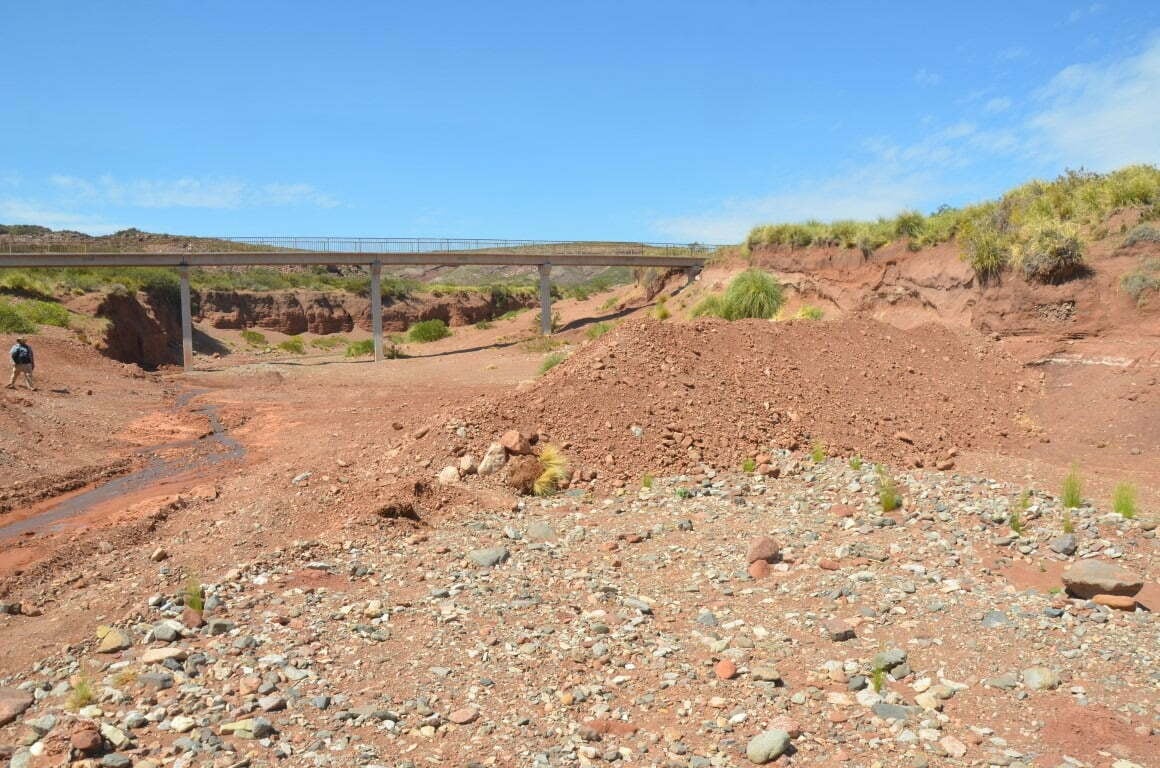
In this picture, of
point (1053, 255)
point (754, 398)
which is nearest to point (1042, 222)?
point (1053, 255)

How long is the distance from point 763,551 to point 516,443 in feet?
12.3

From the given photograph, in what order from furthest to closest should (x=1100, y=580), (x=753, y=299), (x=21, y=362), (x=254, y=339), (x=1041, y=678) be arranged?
(x=254, y=339), (x=753, y=299), (x=21, y=362), (x=1100, y=580), (x=1041, y=678)

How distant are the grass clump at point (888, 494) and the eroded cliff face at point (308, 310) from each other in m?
37.0

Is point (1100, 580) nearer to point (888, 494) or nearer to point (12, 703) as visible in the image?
point (888, 494)

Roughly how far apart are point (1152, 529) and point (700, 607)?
4.31 metres

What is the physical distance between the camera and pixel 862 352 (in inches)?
549

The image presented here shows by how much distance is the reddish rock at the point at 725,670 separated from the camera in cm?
507

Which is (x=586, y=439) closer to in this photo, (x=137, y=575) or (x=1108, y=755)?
(x=137, y=575)

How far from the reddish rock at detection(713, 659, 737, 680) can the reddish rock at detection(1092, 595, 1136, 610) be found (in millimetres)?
2857

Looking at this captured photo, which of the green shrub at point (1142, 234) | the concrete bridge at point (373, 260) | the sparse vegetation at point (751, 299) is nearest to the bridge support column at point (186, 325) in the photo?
the concrete bridge at point (373, 260)

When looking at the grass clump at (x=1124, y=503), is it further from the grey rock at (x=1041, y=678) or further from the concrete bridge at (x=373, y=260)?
the concrete bridge at (x=373, y=260)

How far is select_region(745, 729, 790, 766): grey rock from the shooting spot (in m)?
4.24

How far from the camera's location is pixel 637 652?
5.47 m

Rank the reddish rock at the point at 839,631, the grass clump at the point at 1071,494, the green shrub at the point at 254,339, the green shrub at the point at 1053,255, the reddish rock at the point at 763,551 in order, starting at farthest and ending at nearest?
the green shrub at the point at 254,339
the green shrub at the point at 1053,255
the grass clump at the point at 1071,494
the reddish rock at the point at 763,551
the reddish rock at the point at 839,631
